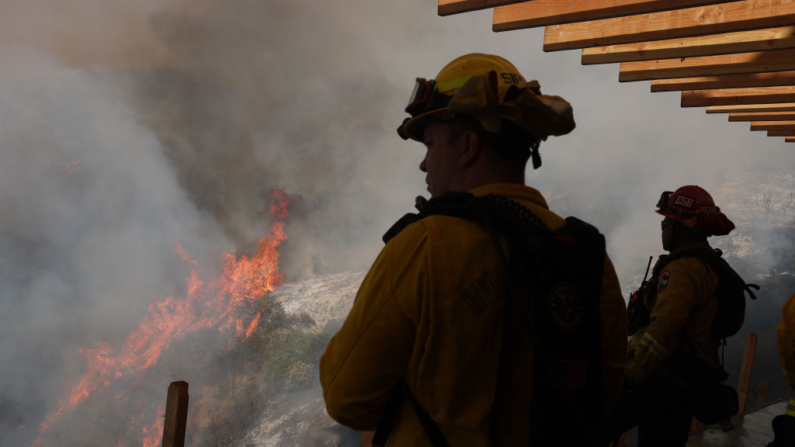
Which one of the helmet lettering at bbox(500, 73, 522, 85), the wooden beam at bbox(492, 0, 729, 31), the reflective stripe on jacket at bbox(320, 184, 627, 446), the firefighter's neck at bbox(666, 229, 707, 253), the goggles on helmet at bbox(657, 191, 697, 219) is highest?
the wooden beam at bbox(492, 0, 729, 31)

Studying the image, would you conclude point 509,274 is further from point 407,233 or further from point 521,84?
point 521,84

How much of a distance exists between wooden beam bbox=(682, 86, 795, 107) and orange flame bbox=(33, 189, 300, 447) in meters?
13.7

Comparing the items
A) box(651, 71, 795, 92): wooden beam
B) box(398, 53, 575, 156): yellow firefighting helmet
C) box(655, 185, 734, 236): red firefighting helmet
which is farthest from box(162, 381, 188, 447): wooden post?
box(651, 71, 795, 92): wooden beam

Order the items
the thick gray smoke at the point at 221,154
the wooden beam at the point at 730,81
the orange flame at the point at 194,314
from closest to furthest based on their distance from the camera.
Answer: the wooden beam at the point at 730,81 → the thick gray smoke at the point at 221,154 → the orange flame at the point at 194,314

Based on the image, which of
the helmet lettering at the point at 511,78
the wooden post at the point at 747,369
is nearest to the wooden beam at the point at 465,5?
the helmet lettering at the point at 511,78

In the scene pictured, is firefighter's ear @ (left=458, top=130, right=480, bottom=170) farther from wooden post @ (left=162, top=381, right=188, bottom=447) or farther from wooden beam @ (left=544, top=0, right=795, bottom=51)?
wooden beam @ (left=544, top=0, right=795, bottom=51)

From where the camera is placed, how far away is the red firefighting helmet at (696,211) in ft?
9.71

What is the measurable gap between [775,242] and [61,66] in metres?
18.7

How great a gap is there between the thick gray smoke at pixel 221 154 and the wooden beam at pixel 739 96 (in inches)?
364

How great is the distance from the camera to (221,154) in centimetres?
1567

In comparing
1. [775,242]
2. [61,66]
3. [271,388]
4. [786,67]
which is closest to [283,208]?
[271,388]

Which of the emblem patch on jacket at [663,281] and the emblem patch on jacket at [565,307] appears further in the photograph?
the emblem patch on jacket at [663,281]

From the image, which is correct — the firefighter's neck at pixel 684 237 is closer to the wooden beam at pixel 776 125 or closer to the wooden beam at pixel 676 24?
the wooden beam at pixel 676 24

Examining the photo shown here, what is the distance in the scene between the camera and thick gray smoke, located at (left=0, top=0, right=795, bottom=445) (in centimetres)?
1234
